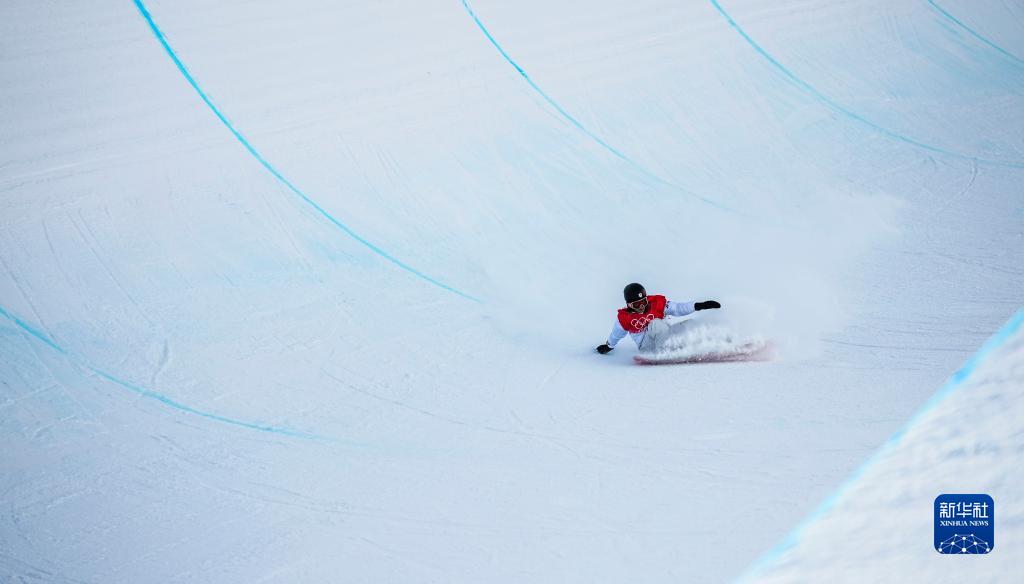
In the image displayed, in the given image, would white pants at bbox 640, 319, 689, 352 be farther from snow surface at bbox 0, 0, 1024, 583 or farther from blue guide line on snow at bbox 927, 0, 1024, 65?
blue guide line on snow at bbox 927, 0, 1024, 65

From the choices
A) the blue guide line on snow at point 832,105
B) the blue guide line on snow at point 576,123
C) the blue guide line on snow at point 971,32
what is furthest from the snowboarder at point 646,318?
the blue guide line on snow at point 971,32

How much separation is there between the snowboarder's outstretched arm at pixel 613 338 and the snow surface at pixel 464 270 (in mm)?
65

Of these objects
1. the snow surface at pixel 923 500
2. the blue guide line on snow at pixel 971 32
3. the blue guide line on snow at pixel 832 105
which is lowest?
the snow surface at pixel 923 500

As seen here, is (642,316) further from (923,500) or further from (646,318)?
(923,500)

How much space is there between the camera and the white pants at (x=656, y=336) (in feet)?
11.6

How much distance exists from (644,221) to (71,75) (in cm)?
289

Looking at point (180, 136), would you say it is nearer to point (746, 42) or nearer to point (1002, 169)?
point (746, 42)

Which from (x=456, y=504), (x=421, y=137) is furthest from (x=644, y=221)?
(x=456, y=504)

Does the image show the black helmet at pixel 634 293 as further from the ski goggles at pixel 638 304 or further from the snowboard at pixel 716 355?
the snowboard at pixel 716 355

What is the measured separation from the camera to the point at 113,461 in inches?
114

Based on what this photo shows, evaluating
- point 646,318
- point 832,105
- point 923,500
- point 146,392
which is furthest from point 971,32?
point 146,392

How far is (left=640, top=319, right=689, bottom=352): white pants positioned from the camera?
355 centimetres

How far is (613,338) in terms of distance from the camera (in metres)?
3.56

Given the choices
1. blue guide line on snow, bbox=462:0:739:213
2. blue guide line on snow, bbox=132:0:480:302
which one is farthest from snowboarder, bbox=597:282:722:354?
blue guide line on snow, bbox=462:0:739:213
